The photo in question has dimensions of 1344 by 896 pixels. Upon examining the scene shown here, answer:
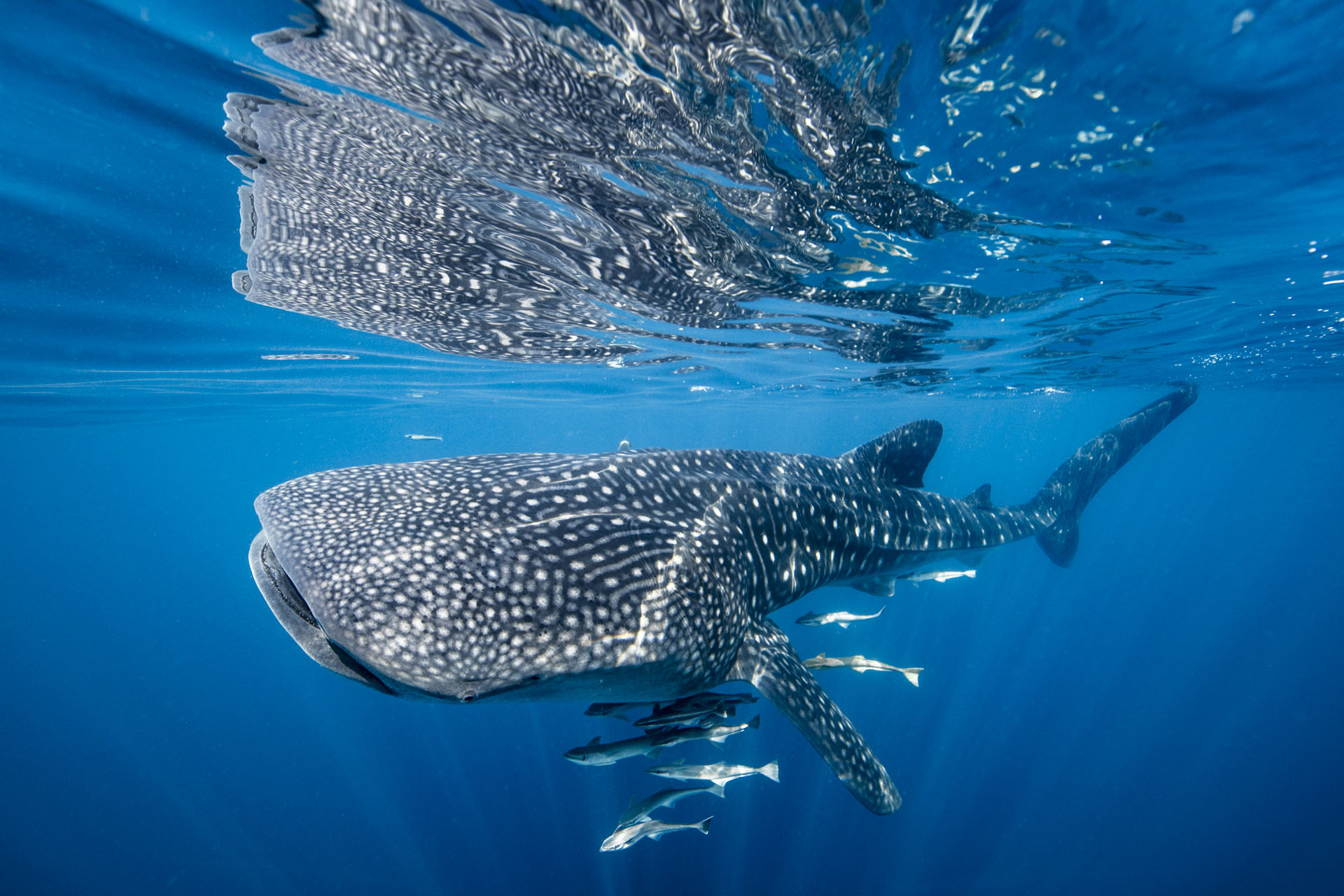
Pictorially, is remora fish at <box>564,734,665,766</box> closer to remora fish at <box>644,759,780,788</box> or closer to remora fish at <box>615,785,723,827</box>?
remora fish at <box>644,759,780,788</box>

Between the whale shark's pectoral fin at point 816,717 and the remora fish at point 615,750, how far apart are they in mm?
1243

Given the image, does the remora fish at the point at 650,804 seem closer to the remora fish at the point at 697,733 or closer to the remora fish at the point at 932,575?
the remora fish at the point at 697,733

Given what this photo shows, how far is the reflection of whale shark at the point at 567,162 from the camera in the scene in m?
4.25

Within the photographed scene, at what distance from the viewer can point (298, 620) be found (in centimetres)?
254

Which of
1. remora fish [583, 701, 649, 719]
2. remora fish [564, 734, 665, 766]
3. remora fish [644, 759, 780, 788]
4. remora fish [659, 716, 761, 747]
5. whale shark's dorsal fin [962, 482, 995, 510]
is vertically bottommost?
remora fish [644, 759, 780, 788]

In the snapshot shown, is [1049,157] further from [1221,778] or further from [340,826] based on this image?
[1221,778]

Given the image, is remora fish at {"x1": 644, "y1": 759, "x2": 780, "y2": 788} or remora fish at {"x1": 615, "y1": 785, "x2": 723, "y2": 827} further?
remora fish at {"x1": 615, "y1": 785, "x2": 723, "y2": 827}

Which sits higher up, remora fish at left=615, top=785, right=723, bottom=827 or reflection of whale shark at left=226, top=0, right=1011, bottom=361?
reflection of whale shark at left=226, top=0, right=1011, bottom=361

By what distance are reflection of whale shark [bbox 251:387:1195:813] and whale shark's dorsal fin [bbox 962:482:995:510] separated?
4.46 meters

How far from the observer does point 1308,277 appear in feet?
36.6

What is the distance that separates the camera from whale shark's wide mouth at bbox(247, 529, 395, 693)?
247 centimetres

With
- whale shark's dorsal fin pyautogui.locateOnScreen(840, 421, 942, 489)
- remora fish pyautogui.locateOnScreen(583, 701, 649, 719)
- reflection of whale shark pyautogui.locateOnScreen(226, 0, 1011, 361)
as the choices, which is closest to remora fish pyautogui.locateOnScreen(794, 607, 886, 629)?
whale shark's dorsal fin pyautogui.locateOnScreen(840, 421, 942, 489)

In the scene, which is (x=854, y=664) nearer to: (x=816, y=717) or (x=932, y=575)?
(x=932, y=575)

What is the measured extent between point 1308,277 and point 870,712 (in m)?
17.5
